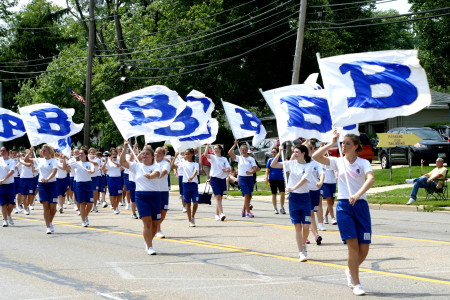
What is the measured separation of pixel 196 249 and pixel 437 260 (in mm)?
4190

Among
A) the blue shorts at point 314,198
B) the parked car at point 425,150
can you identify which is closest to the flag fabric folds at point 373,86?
the blue shorts at point 314,198

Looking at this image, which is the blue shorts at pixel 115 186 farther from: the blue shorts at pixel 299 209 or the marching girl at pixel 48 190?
the blue shorts at pixel 299 209

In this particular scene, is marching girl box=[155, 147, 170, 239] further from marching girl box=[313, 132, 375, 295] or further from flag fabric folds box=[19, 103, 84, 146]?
flag fabric folds box=[19, 103, 84, 146]

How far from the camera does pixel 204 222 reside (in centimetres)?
1789

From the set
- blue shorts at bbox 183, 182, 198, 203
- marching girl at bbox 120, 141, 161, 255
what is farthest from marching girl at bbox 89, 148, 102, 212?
marching girl at bbox 120, 141, 161, 255

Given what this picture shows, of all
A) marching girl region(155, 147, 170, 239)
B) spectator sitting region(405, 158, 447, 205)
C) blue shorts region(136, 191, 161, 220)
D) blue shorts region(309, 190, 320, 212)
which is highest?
marching girl region(155, 147, 170, 239)

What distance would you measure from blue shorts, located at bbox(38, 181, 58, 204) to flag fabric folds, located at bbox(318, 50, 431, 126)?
8122mm

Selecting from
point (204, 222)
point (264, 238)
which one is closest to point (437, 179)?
point (204, 222)

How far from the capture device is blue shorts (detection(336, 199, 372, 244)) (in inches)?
330

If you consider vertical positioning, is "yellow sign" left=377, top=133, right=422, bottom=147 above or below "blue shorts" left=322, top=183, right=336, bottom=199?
above

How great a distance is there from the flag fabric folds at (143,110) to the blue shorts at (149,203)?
4.82 ft

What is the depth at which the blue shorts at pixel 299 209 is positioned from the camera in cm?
1119

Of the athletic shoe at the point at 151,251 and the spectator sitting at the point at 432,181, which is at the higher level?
the spectator sitting at the point at 432,181

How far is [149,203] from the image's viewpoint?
481 inches
